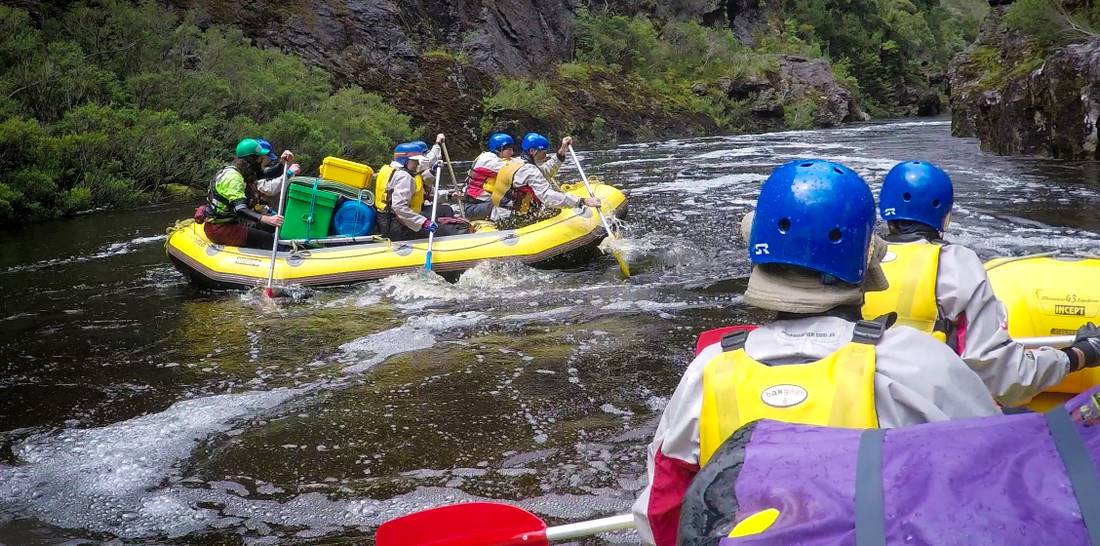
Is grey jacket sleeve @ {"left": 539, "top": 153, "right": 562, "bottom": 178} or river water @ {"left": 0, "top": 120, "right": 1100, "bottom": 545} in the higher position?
grey jacket sleeve @ {"left": 539, "top": 153, "right": 562, "bottom": 178}

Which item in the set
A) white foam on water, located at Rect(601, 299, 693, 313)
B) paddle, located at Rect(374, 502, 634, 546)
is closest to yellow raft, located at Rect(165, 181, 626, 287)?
white foam on water, located at Rect(601, 299, 693, 313)

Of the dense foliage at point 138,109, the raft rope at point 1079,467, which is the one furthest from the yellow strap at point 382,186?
the raft rope at point 1079,467

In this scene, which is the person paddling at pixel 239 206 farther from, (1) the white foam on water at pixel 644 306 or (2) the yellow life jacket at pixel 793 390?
(2) the yellow life jacket at pixel 793 390

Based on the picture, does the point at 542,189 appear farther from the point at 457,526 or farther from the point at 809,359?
the point at 809,359

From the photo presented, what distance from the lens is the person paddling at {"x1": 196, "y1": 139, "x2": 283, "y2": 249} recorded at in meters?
8.97

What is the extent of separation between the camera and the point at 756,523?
4.40 ft

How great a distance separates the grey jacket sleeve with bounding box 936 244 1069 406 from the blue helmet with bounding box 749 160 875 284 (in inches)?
39.4

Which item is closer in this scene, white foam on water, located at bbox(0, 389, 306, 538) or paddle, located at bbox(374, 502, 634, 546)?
paddle, located at bbox(374, 502, 634, 546)

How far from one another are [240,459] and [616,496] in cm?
200

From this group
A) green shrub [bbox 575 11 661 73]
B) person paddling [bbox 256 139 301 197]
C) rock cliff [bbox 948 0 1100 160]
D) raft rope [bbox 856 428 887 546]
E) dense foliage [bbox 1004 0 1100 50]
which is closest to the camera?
raft rope [bbox 856 428 887 546]

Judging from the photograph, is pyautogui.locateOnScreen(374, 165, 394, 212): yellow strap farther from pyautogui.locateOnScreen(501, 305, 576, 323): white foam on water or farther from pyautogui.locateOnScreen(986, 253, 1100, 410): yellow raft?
pyautogui.locateOnScreen(986, 253, 1100, 410): yellow raft

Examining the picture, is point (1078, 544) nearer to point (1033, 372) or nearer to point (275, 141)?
point (1033, 372)

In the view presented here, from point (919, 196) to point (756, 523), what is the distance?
240 cm

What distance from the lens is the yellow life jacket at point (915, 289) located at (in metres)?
2.96
